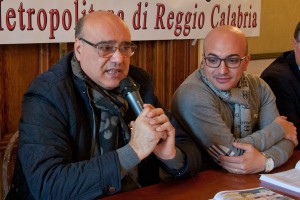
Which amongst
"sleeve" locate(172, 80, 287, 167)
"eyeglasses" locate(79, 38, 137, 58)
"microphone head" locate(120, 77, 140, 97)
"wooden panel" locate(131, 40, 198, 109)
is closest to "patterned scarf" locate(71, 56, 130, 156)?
"eyeglasses" locate(79, 38, 137, 58)

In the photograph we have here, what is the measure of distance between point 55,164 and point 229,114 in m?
0.91

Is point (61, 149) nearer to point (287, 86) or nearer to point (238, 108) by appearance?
point (238, 108)

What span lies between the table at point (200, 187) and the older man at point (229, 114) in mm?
77

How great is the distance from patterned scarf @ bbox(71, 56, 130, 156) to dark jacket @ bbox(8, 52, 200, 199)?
0.08 feet

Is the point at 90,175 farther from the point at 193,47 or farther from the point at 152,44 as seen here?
the point at 193,47

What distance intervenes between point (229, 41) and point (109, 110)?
664 millimetres

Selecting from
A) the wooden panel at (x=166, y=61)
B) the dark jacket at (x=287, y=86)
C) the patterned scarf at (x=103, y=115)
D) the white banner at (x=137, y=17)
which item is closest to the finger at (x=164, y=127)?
the patterned scarf at (x=103, y=115)

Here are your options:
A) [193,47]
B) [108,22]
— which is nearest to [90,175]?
[108,22]

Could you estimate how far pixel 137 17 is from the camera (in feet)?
8.39

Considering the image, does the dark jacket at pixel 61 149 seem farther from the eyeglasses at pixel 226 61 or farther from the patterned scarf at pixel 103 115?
the eyeglasses at pixel 226 61

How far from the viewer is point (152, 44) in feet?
9.13

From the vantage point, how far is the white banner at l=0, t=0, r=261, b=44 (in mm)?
2117

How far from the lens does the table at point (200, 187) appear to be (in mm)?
1518

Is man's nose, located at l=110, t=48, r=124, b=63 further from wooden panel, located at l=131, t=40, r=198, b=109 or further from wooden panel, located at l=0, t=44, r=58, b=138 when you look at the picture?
wooden panel, located at l=131, t=40, r=198, b=109
